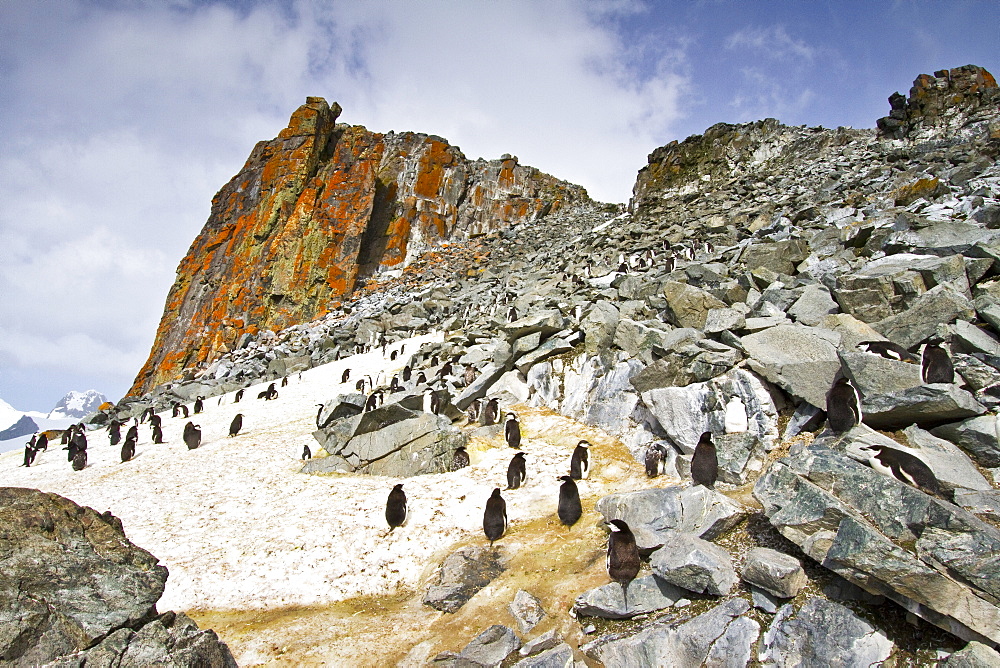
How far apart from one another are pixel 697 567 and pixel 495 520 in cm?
372

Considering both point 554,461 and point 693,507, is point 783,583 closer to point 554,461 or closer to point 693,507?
point 693,507

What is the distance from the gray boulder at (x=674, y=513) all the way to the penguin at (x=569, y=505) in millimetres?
584

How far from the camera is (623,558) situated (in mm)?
6031

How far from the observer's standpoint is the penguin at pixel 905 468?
5586 millimetres


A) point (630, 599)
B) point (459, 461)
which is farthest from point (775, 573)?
point (459, 461)

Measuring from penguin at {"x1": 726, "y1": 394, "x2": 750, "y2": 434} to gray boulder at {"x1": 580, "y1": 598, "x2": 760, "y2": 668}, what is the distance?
4.32 meters

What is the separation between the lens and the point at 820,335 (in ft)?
30.7

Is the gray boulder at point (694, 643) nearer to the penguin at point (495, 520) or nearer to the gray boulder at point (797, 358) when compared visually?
the penguin at point (495, 520)

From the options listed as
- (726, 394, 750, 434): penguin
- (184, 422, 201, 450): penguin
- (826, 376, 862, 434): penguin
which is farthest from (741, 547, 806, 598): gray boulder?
(184, 422, 201, 450): penguin

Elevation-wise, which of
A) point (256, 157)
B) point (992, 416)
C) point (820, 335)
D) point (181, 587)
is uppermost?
point (256, 157)

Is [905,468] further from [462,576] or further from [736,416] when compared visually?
[462,576]

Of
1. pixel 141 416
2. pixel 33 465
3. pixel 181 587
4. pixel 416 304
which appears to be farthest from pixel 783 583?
pixel 416 304

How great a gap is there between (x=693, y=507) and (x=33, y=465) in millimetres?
20076

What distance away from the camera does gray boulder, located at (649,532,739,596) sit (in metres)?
5.33
